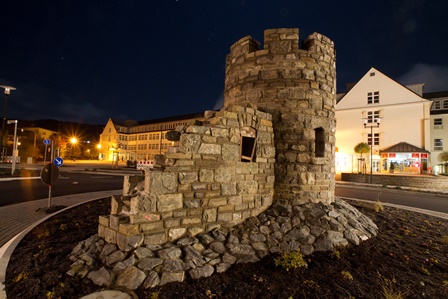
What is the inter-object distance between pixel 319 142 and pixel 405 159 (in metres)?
28.7

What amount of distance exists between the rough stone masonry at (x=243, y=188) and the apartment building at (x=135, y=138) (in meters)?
45.5

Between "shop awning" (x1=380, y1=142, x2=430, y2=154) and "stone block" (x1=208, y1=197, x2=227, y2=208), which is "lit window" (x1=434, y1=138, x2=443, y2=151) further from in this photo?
"stone block" (x1=208, y1=197, x2=227, y2=208)

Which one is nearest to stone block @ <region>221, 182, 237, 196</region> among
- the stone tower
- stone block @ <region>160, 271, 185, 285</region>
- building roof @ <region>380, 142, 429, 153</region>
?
the stone tower

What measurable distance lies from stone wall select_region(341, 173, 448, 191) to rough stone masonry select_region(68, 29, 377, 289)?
55.6ft

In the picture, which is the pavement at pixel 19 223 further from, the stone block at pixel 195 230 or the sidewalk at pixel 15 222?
the stone block at pixel 195 230

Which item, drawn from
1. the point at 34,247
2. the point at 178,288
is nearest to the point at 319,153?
the point at 178,288

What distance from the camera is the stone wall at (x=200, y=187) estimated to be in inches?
174

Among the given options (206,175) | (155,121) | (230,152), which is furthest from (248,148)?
(155,121)

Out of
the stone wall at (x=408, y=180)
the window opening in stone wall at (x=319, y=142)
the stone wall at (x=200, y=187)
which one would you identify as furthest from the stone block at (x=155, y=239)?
the stone wall at (x=408, y=180)

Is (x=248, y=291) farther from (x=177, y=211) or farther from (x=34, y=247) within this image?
(x=34, y=247)

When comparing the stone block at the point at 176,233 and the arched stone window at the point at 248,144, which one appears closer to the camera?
the stone block at the point at 176,233

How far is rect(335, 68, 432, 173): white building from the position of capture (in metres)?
27.2

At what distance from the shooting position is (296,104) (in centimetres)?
662

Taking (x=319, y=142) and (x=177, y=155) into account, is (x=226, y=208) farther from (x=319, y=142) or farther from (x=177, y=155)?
(x=319, y=142)
